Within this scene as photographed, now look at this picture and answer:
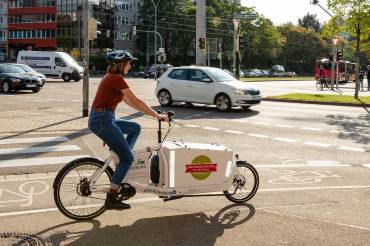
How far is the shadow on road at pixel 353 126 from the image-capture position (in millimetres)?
12794

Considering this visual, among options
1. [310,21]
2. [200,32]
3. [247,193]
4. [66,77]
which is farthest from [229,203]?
[310,21]

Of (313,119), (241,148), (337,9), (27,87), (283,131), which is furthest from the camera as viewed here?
(27,87)

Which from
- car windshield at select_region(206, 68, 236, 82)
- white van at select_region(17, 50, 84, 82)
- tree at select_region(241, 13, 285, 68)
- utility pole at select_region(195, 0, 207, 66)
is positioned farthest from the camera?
tree at select_region(241, 13, 285, 68)

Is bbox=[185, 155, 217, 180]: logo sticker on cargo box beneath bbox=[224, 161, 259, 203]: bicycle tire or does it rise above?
above

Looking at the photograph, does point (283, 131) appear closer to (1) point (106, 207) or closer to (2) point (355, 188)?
(2) point (355, 188)

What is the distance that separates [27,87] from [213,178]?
76.5ft

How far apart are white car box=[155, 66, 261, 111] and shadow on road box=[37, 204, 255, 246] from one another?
1310 cm

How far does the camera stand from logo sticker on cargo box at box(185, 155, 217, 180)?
18.7ft

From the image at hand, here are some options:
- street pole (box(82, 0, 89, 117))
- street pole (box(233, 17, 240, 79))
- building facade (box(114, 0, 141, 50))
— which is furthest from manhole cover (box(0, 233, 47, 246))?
building facade (box(114, 0, 141, 50))

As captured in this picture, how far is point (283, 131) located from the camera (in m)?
13.7

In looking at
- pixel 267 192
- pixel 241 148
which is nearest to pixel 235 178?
pixel 267 192

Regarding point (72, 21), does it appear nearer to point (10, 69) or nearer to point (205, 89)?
point (10, 69)

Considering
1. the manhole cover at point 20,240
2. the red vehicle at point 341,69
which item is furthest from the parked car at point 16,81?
the red vehicle at point 341,69

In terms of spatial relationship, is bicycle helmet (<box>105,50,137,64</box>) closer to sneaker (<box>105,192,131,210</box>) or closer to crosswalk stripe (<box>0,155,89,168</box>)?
sneaker (<box>105,192,131,210</box>)
